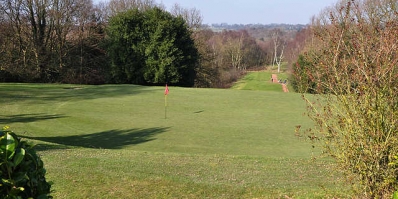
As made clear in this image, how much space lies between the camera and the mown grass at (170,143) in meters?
5.61

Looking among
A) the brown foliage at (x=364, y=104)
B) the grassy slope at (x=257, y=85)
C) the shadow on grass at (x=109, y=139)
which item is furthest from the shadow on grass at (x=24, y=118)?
the grassy slope at (x=257, y=85)

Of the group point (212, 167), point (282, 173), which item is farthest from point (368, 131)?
point (212, 167)

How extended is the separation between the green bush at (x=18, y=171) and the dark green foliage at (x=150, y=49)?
28344 millimetres

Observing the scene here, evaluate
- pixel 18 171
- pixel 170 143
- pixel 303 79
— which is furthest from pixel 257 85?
pixel 18 171

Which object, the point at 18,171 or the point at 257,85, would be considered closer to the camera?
the point at 18,171

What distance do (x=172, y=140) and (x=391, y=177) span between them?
7786mm

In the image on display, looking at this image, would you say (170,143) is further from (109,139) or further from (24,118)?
(24,118)

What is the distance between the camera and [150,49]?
102 ft

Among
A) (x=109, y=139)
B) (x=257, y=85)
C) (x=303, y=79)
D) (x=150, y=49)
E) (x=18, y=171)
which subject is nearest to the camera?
(x=18, y=171)

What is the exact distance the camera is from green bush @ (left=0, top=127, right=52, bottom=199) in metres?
2.12

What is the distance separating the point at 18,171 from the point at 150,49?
29.5m

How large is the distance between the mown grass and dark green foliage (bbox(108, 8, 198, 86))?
9383 mm

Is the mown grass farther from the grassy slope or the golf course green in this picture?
the grassy slope

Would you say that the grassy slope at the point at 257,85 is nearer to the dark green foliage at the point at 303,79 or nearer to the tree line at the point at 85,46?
the tree line at the point at 85,46
